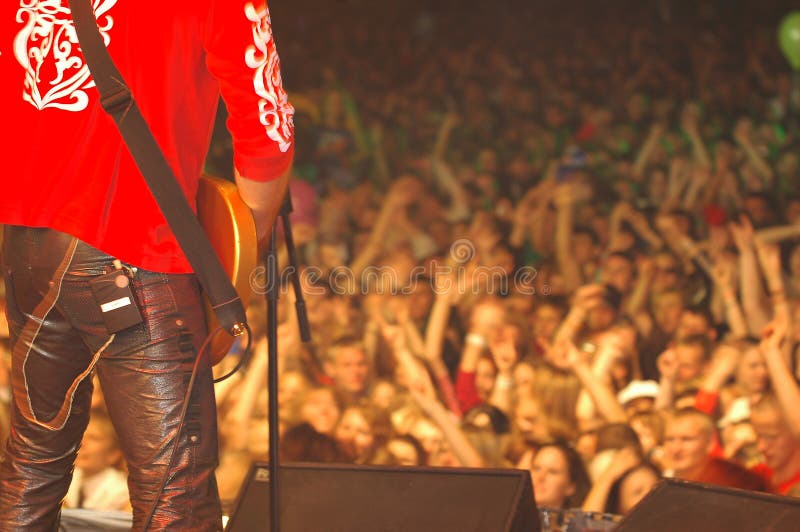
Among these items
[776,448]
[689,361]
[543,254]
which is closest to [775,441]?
[776,448]

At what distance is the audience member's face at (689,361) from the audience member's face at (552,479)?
0.55 meters

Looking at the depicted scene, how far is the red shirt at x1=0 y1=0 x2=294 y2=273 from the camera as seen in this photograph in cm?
114

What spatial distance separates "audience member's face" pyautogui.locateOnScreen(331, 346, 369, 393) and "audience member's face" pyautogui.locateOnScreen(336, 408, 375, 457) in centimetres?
20

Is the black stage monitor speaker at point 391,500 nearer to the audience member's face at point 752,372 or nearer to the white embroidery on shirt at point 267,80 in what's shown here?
the white embroidery on shirt at point 267,80

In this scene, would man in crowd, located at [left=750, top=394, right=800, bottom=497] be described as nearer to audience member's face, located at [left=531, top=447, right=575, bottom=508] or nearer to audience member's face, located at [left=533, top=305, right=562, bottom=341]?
audience member's face, located at [left=531, top=447, right=575, bottom=508]

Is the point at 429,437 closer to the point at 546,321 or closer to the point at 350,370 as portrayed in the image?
the point at 350,370

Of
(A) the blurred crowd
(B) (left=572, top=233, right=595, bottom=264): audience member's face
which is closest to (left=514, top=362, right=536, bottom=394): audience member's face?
(A) the blurred crowd

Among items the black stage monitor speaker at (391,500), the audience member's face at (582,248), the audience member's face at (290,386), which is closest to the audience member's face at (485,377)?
the audience member's face at (290,386)

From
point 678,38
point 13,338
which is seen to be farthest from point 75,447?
point 678,38

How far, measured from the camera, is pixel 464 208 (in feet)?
15.0

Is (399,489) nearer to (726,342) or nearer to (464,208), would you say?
(726,342)

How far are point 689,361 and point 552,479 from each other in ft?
2.19

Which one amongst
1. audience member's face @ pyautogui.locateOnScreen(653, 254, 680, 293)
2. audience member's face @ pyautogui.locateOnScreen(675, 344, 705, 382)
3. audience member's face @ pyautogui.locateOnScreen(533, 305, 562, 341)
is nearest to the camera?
audience member's face @ pyautogui.locateOnScreen(675, 344, 705, 382)

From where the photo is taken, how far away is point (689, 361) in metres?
2.88
